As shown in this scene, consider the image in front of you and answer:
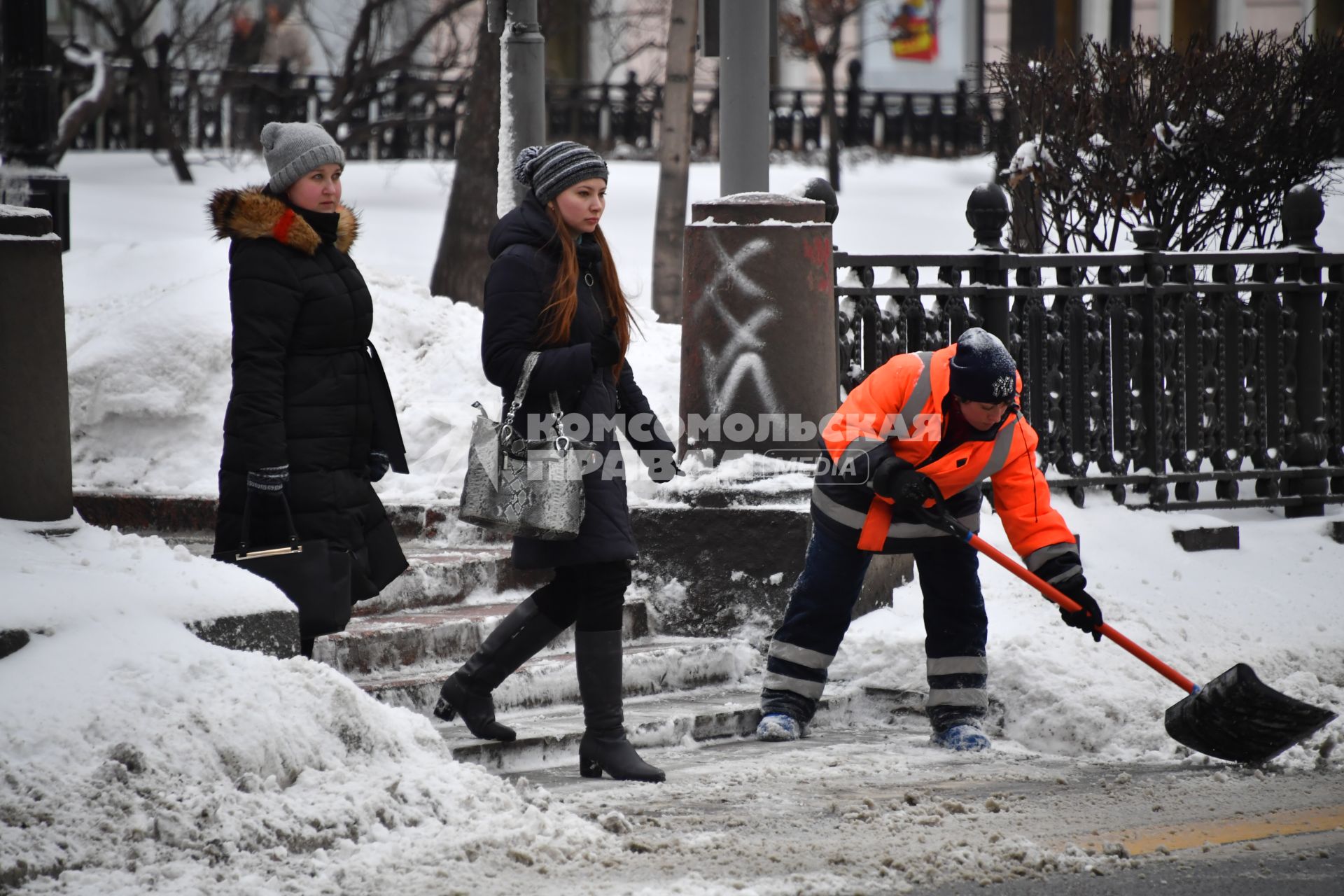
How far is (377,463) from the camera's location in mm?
4969

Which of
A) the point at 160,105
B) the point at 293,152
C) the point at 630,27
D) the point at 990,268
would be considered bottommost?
the point at 990,268

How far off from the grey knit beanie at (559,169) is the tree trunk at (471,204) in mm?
9607

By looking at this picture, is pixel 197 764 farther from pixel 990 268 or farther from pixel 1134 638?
pixel 990 268

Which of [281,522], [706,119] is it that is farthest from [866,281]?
[706,119]

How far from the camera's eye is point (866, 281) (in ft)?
24.3

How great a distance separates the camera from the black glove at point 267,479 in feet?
15.1

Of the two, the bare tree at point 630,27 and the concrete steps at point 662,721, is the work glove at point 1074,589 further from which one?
the bare tree at point 630,27

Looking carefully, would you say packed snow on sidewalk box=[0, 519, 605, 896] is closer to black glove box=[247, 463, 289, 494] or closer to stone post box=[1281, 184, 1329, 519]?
black glove box=[247, 463, 289, 494]

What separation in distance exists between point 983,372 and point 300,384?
2.04 meters

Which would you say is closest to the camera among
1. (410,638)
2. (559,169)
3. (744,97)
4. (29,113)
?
(559,169)

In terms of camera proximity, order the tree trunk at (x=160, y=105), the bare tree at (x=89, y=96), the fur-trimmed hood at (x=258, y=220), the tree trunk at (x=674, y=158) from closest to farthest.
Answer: the fur-trimmed hood at (x=258, y=220), the tree trunk at (x=674, y=158), the bare tree at (x=89, y=96), the tree trunk at (x=160, y=105)

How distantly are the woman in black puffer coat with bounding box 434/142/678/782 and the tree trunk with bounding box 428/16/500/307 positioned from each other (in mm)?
9590

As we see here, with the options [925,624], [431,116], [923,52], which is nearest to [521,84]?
[925,624]

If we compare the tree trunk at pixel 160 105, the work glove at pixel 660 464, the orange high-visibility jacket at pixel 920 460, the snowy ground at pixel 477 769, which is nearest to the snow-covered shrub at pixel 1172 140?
the snowy ground at pixel 477 769
